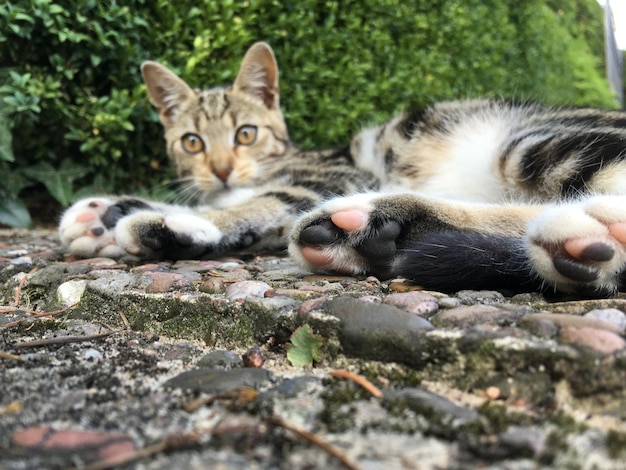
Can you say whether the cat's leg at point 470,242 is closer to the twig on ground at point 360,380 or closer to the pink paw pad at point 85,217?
the twig on ground at point 360,380

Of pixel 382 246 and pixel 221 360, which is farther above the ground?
pixel 382 246

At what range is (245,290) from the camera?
4.20 ft

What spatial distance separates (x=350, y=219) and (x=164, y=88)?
200 centimetres

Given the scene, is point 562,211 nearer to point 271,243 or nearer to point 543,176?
point 543,176

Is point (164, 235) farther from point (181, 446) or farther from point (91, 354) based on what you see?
point (181, 446)

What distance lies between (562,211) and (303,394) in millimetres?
745

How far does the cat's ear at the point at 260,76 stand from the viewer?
9.87 ft

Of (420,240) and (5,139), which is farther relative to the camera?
(5,139)

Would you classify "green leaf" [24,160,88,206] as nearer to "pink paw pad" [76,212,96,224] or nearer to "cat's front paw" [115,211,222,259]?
"pink paw pad" [76,212,96,224]

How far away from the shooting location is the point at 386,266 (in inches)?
56.6

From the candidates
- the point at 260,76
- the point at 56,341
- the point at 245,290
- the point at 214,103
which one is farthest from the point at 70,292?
the point at 260,76

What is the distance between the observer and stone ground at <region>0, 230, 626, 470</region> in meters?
0.67

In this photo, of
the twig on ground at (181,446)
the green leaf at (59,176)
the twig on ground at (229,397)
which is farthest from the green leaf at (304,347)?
the green leaf at (59,176)

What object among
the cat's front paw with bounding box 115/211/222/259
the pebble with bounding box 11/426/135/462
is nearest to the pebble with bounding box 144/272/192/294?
the cat's front paw with bounding box 115/211/222/259
